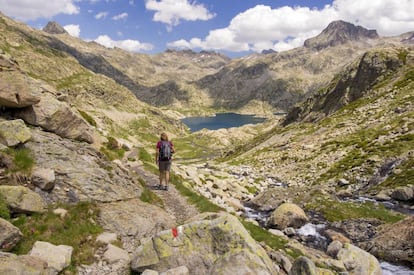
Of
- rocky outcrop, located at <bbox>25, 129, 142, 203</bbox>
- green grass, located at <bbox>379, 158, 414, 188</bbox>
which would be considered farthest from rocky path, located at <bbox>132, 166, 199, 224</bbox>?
green grass, located at <bbox>379, 158, 414, 188</bbox>

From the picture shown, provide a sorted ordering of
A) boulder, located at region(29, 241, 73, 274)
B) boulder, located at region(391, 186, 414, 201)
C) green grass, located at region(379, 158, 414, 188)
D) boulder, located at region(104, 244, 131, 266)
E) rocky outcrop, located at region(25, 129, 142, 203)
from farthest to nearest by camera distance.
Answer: green grass, located at region(379, 158, 414, 188), boulder, located at region(391, 186, 414, 201), rocky outcrop, located at region(25, 129, 142, 203), boulder, located at region(104, 244, 131, 266), boulder, located at region(29, 241, 73, 274)

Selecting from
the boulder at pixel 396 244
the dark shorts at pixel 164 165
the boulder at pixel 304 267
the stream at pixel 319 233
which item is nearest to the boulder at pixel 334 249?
the stream at pixel 319 233

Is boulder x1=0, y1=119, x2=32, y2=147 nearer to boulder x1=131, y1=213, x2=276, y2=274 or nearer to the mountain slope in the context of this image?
boulder x1=131, y1=213, x2=276, y2=274

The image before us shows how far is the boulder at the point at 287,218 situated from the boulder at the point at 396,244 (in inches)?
267

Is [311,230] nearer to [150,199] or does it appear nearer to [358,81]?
[150,199]

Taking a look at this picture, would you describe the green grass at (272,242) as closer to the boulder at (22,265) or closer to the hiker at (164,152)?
the hiker at (164,152)

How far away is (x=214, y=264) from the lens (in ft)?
41.2

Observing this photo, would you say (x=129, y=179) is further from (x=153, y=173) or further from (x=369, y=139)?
(x=369, y=139)

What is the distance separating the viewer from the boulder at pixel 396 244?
22544mm

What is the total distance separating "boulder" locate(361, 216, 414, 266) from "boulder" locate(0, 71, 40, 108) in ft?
90.3

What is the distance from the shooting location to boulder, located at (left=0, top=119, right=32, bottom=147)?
16000 mm

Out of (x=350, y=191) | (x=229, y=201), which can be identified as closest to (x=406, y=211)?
(x=350, y=191)

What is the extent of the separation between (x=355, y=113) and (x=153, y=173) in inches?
2885

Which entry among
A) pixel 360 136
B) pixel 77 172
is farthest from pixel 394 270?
pixel 360 136
